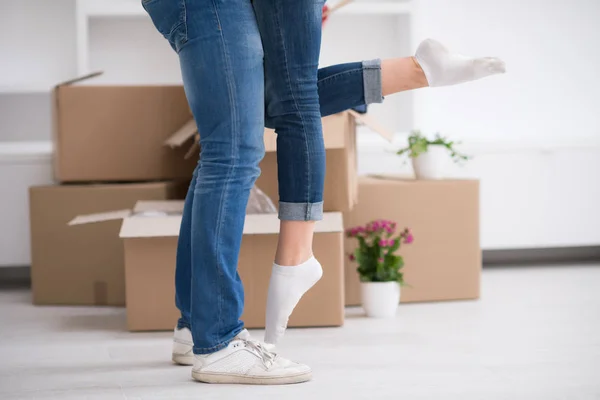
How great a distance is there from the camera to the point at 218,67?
1264 mm

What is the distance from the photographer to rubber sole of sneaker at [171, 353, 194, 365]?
1.52 metres

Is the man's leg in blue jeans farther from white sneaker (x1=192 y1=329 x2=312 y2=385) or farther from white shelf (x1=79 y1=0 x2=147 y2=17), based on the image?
white shelf (x1=79 y1=0 x2=147 y2=17)

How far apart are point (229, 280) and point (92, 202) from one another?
45.2 inches

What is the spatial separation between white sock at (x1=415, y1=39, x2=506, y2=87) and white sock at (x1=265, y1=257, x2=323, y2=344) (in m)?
0.38

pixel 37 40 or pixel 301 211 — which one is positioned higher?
pixel 37 40

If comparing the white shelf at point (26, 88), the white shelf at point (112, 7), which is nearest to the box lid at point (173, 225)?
the white shelf at point (26, 88)

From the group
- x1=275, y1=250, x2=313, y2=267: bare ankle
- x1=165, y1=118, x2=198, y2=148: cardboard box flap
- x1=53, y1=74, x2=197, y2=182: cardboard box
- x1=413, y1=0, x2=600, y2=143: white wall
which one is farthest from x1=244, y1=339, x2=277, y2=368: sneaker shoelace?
x1=413, y1=0, x2=600, y2=143: white wall

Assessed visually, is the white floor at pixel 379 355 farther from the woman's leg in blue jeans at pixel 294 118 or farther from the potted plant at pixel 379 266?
the woman's leg in blue jeans at pixel 294 118

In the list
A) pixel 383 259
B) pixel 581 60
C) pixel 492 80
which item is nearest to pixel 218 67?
pixel 383 259

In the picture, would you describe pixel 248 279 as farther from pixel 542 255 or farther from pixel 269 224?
pixel 542 255

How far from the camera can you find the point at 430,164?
2.33 m

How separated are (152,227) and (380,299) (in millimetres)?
604

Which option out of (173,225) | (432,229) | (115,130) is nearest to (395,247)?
(432,229)

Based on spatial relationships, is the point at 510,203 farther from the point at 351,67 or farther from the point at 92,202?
the point at 351,67
